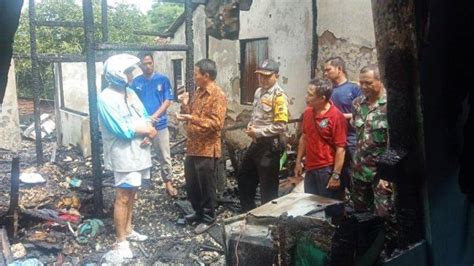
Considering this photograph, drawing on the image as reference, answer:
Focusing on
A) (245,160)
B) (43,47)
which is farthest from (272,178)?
(43,47)

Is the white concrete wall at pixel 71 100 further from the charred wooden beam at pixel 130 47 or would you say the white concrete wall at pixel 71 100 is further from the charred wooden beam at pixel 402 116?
the charred wooden beam at pixel 402 116

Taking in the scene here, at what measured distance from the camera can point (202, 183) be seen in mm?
5957

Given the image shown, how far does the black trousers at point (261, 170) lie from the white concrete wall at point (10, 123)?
7463 millimetres

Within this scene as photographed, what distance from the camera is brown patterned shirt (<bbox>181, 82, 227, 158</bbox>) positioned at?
5746mm

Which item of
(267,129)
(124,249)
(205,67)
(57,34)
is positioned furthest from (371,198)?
(57,34)

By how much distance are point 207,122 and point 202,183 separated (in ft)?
2.67

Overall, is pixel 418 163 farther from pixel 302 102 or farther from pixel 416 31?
pixel 302 102

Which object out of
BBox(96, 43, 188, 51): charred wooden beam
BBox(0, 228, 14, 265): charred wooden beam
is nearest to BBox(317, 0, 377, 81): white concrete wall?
BBox(96, 43, 188, 51): charred wooden beam

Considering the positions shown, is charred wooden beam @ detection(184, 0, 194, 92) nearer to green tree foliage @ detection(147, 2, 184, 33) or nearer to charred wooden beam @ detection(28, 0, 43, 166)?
charred wooden beam @ detection(28, 0, 43, 166)

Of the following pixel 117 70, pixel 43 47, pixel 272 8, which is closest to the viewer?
pixel 117 70

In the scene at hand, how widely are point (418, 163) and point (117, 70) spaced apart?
368cm

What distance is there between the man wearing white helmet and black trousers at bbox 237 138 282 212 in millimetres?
1270

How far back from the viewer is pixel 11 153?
1102 centimetres

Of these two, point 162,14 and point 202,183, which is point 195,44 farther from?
point 162,14
